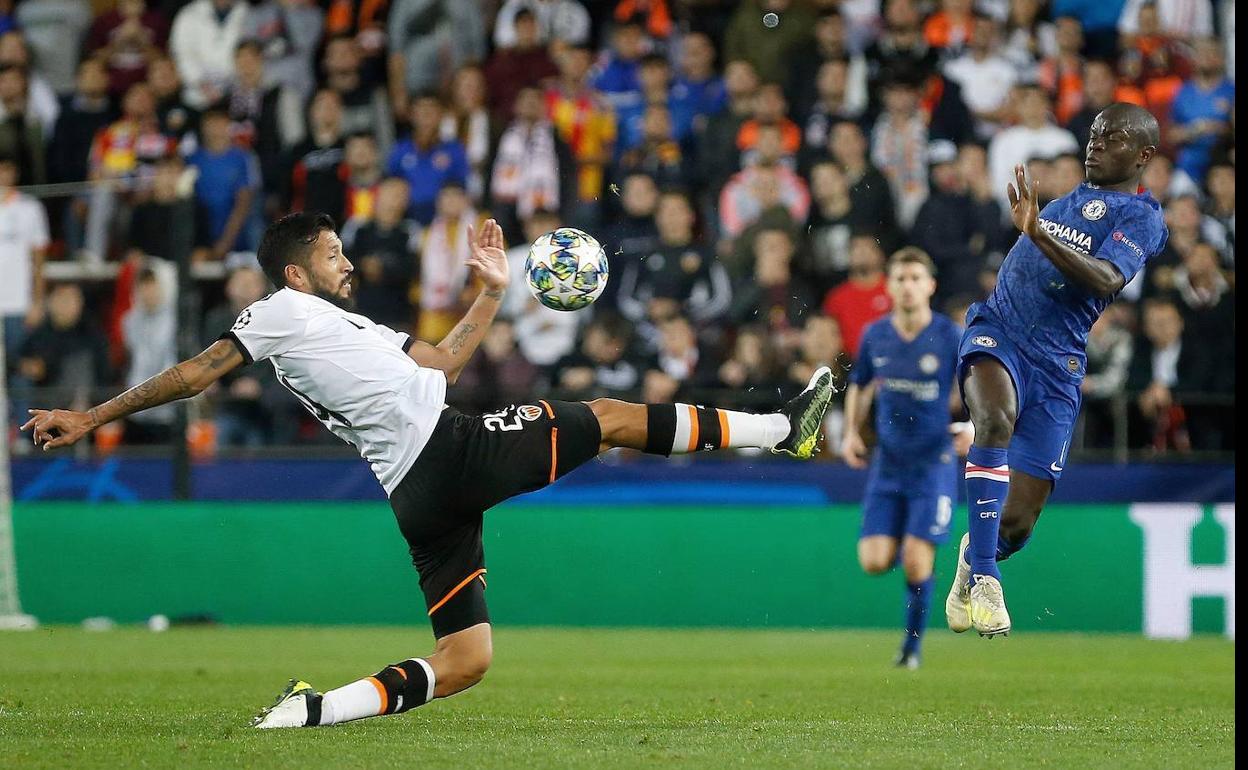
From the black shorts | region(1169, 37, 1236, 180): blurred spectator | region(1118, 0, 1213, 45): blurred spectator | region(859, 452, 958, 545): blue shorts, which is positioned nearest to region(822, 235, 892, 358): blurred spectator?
region(859, 452, 958, 545): blue shorts

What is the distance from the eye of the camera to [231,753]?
21.4 ft

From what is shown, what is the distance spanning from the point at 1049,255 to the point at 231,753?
384 centimetres

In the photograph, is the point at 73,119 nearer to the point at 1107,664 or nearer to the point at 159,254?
the point at 159,254

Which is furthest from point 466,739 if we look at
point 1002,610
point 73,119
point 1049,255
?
point 73,119

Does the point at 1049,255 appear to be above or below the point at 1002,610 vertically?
above

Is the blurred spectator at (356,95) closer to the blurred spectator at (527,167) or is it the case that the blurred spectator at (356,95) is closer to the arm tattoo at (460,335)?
the blurred spectator at (527,167)

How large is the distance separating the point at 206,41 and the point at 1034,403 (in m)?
11.6

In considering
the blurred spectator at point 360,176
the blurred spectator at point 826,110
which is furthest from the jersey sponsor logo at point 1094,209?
the blurred spectator at point 360,176

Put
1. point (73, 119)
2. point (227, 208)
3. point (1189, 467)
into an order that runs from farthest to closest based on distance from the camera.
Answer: point (73, 119), point (227, 208), point (1189, 467)

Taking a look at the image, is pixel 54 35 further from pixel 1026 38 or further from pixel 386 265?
pixel 1026 38

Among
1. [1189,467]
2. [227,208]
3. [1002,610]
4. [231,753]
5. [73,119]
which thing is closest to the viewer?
[231,753]

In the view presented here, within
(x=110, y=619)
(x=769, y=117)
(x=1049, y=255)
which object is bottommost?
(x=110, y=619)

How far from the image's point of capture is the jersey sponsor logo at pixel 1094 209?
7980 millimetres

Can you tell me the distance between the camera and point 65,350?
14.1 metres
